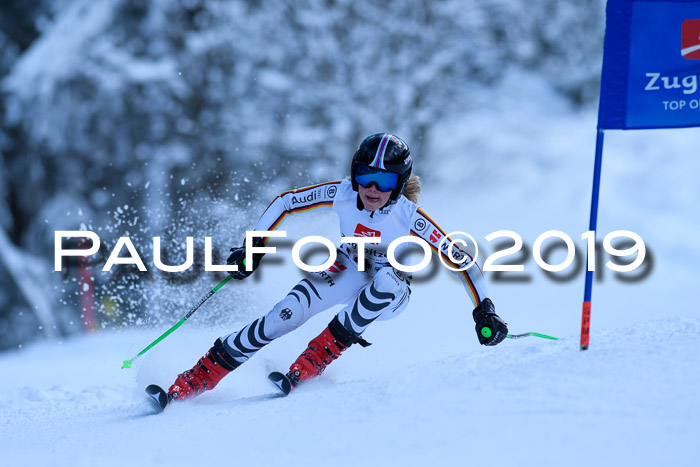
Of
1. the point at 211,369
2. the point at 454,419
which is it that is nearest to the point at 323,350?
the point at 211,369

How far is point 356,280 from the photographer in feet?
14.6

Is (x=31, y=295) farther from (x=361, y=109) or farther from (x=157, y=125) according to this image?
(x=361, y=109)

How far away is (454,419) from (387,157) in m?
1.57

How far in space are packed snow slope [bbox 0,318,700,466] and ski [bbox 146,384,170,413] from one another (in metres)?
0.07

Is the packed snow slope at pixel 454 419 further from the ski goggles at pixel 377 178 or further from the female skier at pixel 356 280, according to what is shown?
the ski goggles at pixel 377 178

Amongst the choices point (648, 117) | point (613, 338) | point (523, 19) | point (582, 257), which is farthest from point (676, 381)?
point (523, 19)

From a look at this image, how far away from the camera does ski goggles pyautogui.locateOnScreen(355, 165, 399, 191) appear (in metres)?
4.08

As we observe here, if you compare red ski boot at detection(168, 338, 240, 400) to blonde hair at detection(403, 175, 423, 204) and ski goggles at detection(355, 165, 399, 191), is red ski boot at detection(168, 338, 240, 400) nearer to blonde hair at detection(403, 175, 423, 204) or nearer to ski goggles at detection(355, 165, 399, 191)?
ski goggles at detection(355, 165, 399, 191)

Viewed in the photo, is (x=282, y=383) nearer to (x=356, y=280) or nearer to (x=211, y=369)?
(x=211, y=369)

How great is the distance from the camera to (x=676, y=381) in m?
3.10

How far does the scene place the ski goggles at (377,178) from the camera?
4082mm

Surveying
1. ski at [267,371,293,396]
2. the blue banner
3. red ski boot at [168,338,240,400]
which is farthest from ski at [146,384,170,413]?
the blue banner

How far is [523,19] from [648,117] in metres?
14.3

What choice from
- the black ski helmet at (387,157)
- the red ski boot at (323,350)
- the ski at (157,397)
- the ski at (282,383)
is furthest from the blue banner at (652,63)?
the ski at (157,397)
